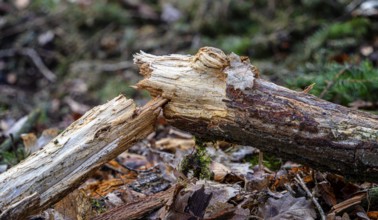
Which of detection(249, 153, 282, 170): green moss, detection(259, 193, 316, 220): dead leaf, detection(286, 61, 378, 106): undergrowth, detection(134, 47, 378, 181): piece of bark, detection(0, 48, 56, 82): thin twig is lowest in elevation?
detection(0, 48, 56, 82): thin twig

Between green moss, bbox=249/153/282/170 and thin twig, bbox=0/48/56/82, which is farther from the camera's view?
thin twig, bbox=0/48/56/82

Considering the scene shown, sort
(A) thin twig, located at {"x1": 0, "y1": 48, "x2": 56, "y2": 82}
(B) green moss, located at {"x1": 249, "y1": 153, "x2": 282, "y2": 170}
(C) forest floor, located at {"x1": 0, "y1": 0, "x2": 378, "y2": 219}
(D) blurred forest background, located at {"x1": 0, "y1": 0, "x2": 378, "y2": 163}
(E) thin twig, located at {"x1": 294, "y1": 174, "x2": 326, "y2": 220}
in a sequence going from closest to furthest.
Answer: (E) thin twig, located at {"x1": 294, "y1": 174, "x2": 326, "y2": 220} → (C) forest floor, located at {"x1": 0, "y1": 0, "x2": 378, "y2": 219} → (B) green moss, located at {"x1": 249, "y1": 153, "x2": 282, "y2": 170} → (D) blurred forest background, located at {"x1": 0, "y1": 0, "x2": 378, "y2": 163} → (A) thin twig, located at {"x1": 0, "y1": 48, "x2": 56, "y2": 82}

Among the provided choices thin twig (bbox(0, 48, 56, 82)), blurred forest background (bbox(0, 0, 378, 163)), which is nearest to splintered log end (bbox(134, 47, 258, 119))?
blurred forest background (bbox(0, 0, 378, 163))

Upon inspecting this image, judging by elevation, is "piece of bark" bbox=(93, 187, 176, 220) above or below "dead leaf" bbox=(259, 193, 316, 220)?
below

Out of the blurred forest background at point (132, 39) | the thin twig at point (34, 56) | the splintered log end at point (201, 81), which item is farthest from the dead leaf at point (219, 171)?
the thin twig at point (34, 56)

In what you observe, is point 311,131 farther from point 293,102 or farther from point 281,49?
point 281,49

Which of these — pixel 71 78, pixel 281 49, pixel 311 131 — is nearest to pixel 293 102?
pixel 311 131

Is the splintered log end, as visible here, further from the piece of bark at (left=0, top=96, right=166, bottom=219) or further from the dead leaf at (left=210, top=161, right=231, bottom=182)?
the dead leaf at (left=210, top=161, right=231, bottom=182)
